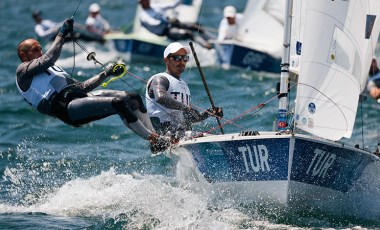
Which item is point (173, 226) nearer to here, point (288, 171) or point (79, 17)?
point (288, 171)

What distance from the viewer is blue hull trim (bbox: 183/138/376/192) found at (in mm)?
6883

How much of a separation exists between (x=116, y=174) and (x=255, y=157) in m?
2.24

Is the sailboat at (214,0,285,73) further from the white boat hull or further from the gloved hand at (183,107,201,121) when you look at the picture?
the white boat hull

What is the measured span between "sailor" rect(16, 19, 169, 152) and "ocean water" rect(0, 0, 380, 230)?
2.07 ft

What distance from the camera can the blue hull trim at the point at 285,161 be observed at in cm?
688

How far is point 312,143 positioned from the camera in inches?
270

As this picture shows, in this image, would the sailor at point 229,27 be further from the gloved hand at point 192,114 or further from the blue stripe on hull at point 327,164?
the blue stripe on hull at point 327,164

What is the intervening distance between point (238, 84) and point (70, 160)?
5.06m

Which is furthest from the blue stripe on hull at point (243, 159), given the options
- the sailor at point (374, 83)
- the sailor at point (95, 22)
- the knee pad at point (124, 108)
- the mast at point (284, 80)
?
the sailor at point (95, 22)

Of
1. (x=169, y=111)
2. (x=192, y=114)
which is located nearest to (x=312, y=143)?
(x=192, y=114)

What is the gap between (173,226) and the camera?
697 centimetres

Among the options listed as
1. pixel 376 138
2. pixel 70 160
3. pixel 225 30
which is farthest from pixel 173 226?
pixel 225 30

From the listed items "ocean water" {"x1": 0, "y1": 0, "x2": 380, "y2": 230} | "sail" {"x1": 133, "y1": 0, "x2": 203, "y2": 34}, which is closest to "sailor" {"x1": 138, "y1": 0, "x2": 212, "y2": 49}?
"ocean water" {"x1": 0, "y1": 0, "x2": 380, "y2": 230}

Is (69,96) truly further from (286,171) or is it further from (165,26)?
(165,26)
